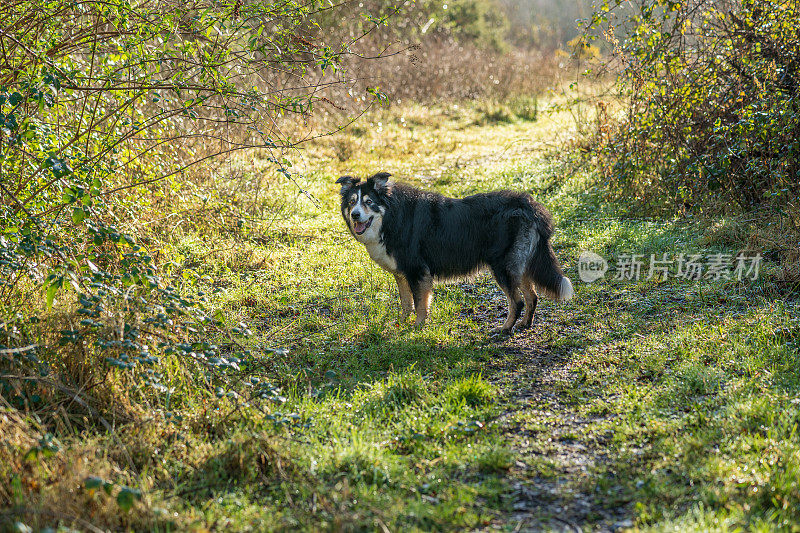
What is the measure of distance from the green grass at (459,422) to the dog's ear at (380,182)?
4.41 feet

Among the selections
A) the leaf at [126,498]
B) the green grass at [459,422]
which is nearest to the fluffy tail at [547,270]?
the green grass at [459,422]

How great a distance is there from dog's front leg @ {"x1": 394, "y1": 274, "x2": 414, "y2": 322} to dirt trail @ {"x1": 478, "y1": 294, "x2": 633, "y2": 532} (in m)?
1.20

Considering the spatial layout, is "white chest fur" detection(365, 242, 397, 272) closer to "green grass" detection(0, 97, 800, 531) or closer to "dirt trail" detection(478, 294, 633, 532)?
"green grass" detection(0, 97, 800, 531)

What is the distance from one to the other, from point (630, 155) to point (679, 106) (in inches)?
45.5

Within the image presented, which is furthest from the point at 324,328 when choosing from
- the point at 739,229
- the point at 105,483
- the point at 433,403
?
the point at 739,229

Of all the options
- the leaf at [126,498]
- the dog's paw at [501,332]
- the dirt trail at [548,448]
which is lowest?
the dirt trail at [548,448]

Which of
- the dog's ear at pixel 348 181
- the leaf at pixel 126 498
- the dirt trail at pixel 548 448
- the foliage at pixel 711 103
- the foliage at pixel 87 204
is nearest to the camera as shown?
the leaf at pixel 126 498

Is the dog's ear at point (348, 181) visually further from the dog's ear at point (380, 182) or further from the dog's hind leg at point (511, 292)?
the dog's hind leg at point (511, 292)

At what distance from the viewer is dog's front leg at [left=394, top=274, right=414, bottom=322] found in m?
6.69

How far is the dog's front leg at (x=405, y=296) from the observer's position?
263 inches

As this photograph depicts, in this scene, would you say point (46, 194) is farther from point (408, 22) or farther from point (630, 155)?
point (408, 22)

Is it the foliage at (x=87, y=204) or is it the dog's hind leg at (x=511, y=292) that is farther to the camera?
the dog's hind leg at (x=511, y=292)

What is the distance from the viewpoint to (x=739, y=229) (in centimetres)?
795

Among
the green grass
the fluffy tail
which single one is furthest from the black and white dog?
the green grass
